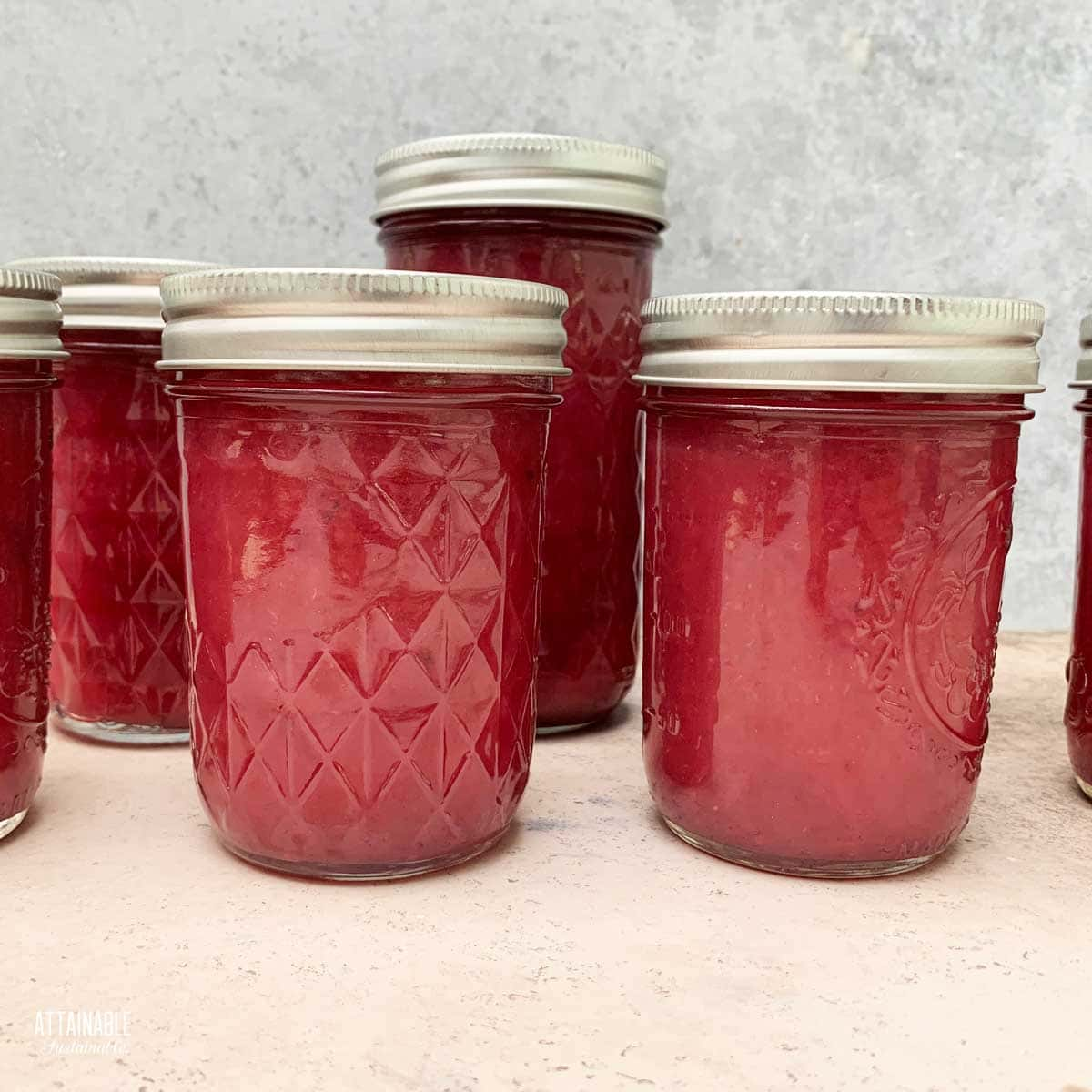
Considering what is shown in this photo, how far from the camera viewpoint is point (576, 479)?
118cm

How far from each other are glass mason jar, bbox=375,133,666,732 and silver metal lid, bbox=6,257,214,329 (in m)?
0.22

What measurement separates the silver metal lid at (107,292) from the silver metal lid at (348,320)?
236 millimetres

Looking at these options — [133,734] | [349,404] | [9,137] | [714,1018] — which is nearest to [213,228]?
[9,137]

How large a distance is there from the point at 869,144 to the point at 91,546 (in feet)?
3.56

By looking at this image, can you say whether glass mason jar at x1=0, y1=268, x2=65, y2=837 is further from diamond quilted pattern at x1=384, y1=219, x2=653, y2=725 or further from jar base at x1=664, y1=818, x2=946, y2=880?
jar base at x1=664, y1=818, x2=946, y2=880

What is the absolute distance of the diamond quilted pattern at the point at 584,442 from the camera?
3.64 ft

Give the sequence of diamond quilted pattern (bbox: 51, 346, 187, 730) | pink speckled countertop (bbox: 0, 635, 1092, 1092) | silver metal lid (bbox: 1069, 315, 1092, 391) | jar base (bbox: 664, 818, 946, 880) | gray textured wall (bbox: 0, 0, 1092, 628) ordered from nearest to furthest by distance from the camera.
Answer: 1. pink speckled countertop (bbox: 0, 635, 1092, 1092)
2. jar base (bbox: 664, 818, 946, 880)
3. silver metal lid (bbox: 1069, 315, 1092, 391)
4. diamond quilted pattern (bbox: 51, 346, 187, 730)
5. gray textured wall (bbox: 0, 0, 1092, 628)

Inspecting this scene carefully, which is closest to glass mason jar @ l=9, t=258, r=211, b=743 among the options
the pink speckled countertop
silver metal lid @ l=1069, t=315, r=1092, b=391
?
the pink speckled countertop

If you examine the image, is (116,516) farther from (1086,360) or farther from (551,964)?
(1086,360)

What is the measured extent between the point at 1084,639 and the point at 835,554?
34 centimetres

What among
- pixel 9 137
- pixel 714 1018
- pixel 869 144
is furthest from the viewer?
pixel 869 144

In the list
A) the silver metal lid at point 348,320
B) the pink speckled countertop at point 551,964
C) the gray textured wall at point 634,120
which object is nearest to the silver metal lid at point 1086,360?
the pink speckled countertop at point 551,964

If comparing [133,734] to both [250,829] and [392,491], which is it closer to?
[250,829]

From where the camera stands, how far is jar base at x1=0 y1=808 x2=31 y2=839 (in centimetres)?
92
